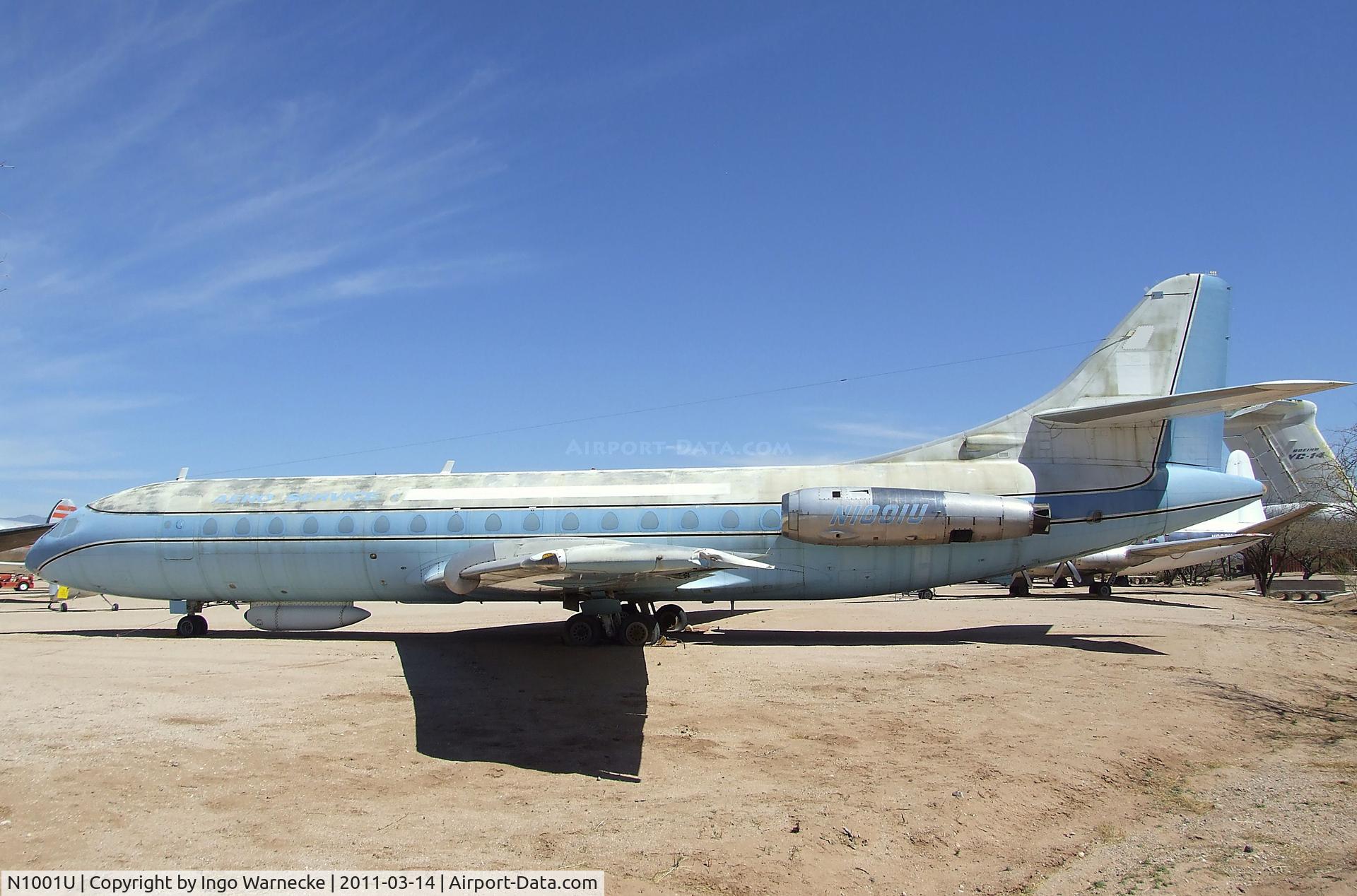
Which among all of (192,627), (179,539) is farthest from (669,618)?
(192,627)

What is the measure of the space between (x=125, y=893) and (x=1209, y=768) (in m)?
9.33

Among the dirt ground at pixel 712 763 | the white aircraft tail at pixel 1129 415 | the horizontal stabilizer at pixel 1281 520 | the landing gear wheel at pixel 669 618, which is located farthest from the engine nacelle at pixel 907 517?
the horizontal stabilizer at pixel 1281 520

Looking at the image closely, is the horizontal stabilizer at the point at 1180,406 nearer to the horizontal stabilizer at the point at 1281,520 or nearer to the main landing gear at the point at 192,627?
the horizontal stabilizer at the point at 1281,520

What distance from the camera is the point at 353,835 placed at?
6617 mm

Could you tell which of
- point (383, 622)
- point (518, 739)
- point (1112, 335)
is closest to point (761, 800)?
point (518, 739)

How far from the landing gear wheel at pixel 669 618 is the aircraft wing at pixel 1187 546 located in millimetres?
20715

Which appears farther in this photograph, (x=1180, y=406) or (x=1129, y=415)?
(x=1129, y=415)

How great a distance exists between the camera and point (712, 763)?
8.88 meters

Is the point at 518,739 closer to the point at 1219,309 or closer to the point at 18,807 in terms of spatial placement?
the point at 18,807

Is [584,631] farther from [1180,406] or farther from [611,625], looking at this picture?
[1180,406]

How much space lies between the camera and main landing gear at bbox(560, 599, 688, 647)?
16.8 m

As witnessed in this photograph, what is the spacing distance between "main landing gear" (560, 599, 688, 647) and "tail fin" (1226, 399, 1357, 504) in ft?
94.3

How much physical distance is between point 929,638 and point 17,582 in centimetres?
4807

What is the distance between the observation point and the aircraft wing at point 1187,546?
3152 centimetres
